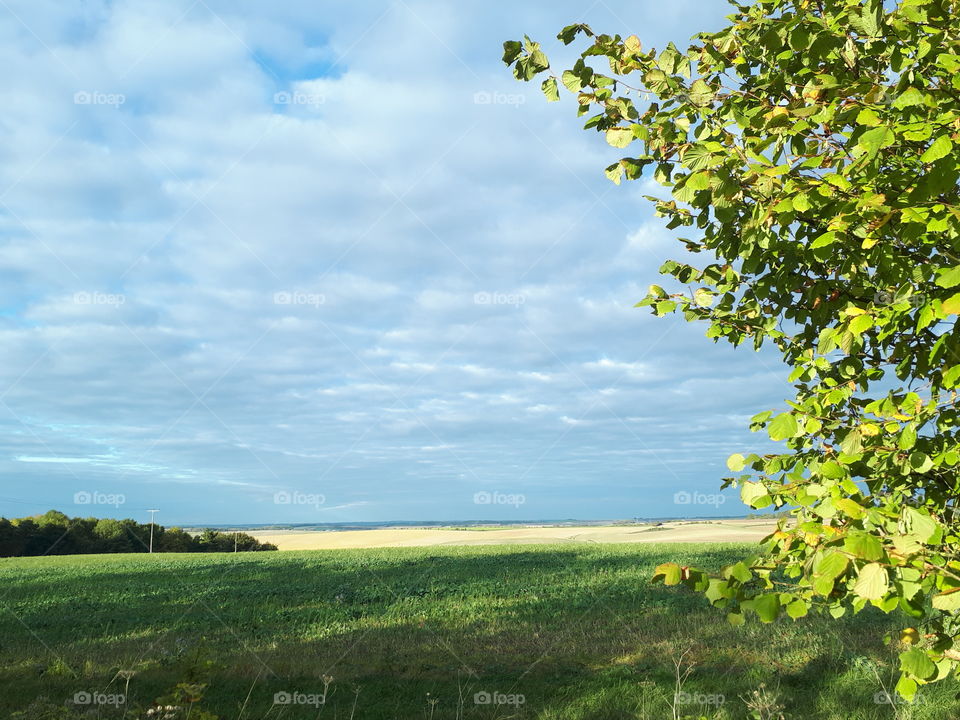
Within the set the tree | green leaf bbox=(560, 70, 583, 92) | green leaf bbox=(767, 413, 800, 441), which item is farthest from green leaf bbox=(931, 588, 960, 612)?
green leaf bbox=(560, 70, 583, 92)

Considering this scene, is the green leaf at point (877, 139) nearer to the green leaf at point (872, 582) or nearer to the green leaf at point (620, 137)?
the green leaf at point (620, 137)

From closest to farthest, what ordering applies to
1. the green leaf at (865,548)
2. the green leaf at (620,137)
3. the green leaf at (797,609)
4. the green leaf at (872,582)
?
the green leaf at (872,582)
the green leaf at (865,548)
the green leaf at (797,609)
the green leaf at (620,137)

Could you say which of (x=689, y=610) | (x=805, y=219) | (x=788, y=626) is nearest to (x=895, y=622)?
(x=788, y=626)

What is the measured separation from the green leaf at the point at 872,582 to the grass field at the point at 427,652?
5.90 m

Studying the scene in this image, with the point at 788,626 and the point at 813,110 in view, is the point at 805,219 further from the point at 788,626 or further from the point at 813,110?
the point at 788,626

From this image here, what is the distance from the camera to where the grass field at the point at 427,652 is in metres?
8.21

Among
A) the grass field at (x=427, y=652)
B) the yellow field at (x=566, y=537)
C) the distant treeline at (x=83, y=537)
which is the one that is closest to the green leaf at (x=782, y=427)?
the grass field at (x=427, y=652)

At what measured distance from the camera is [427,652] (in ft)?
37.3

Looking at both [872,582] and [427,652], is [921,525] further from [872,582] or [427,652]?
[427,652]

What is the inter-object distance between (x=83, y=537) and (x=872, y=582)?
2307 inches

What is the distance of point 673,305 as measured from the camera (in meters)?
5.29

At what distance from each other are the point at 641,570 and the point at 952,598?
831 inches

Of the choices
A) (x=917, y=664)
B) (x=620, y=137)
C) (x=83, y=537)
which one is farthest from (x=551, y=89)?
(x=83, y=537)

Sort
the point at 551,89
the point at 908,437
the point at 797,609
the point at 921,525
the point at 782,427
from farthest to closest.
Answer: the point at 551,89
the point at 782,427
the point at 908,437
the point at 797,609
the point at 921,525
